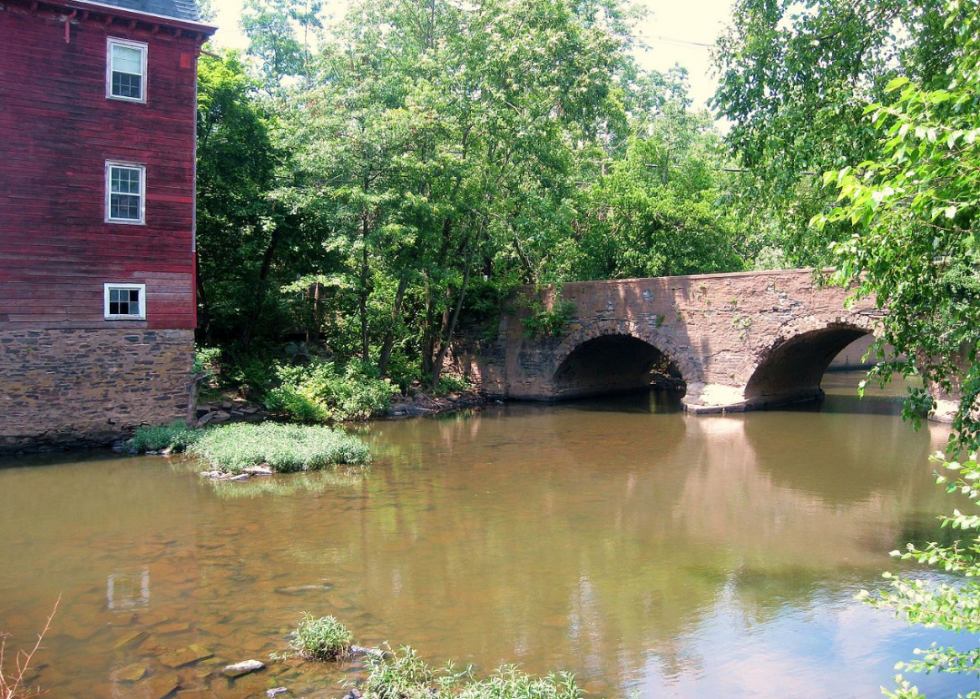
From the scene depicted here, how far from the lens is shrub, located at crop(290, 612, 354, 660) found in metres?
6.22

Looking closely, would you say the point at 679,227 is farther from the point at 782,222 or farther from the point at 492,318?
the point at 782,222

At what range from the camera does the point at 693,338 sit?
20094mm

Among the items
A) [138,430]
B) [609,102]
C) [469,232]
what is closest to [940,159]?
[138,430]

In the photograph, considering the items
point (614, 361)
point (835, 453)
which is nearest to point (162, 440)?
point (835, 453)

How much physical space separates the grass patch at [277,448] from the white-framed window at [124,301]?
2589mm

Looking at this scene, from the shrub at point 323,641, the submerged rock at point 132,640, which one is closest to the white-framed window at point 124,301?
the submerged rock at point 132,640

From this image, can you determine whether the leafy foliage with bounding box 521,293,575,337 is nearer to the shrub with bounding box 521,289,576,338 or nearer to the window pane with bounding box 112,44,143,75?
the shrub with bounding box 521,289,576,338

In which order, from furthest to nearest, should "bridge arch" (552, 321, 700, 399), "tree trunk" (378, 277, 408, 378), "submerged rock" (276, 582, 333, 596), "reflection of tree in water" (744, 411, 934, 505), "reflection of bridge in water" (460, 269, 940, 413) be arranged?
"tree trunk" (378, 277, 408, 378), "bridge arch" (552, 321, 700, 399), "reflection of bridge in water" (460, 269, 940, 413), "reflection of tree in water" (744, 411, 934, 505), "submerged rock" (276, 582, 333, 596)

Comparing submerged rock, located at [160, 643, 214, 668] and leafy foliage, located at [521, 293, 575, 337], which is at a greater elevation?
leafy foliage, located at [521, 293, 575, 337]

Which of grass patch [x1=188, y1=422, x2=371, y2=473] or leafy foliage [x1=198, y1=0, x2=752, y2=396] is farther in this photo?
leafy foliage [x1=198, y1=0, x2=752, y2=396]

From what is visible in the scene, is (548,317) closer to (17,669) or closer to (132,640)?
(132,640)

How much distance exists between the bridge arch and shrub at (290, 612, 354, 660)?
15405 millimetres

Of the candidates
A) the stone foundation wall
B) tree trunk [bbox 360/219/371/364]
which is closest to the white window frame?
the stone foundation wall

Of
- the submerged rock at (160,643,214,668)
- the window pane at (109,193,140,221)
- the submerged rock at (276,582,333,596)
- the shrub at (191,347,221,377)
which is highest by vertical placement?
the window pane at (109,193,140,221)
